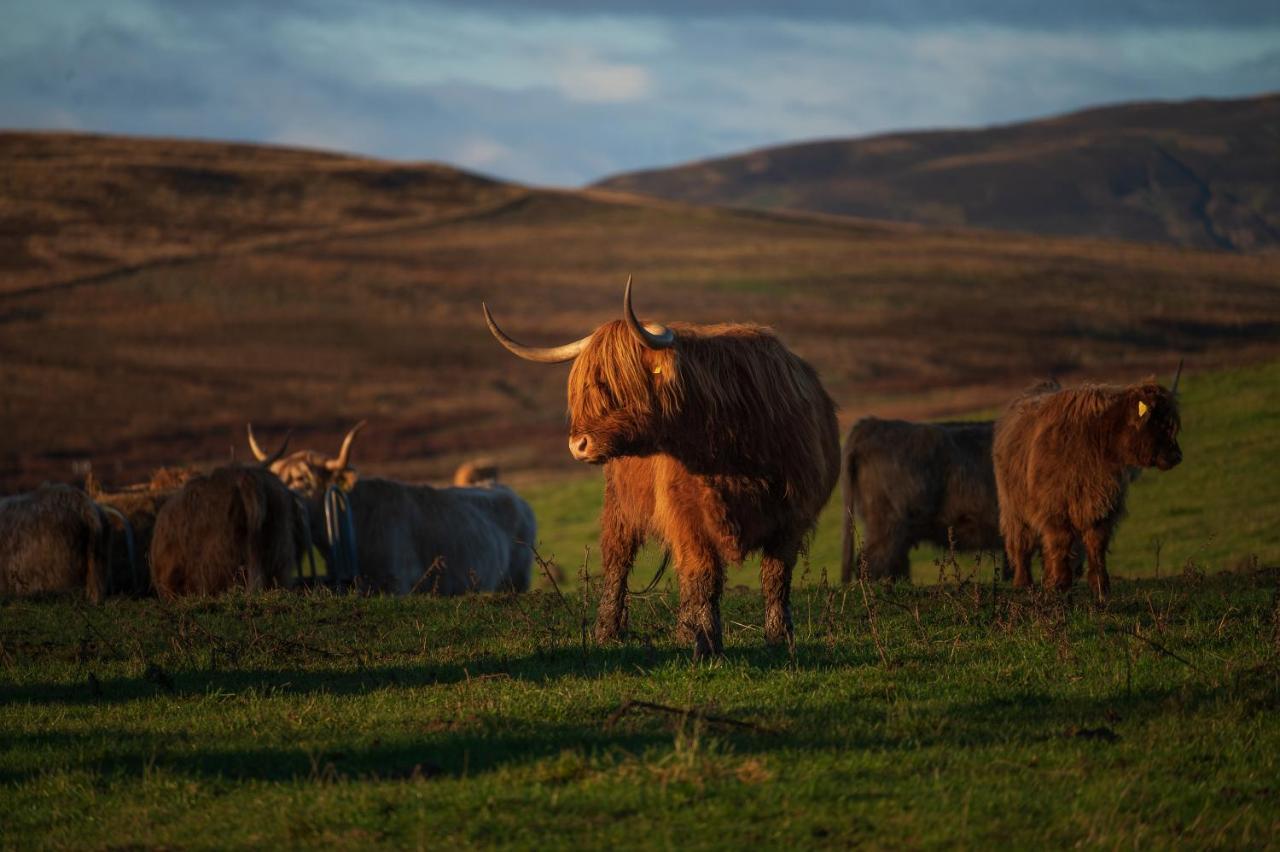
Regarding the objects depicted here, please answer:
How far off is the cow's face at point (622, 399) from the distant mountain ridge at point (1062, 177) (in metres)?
134

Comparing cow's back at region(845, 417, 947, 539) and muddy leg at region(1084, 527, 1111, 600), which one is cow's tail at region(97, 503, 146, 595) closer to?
cow's back at region(845, 417, 947, 539)

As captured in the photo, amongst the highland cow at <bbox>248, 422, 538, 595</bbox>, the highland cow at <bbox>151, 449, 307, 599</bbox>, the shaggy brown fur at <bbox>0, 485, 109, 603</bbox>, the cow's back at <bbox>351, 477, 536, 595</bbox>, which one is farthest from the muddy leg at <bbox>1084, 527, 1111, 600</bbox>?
the shaggy brown fur at <bbox>0, 485, 109, 603</bbox>

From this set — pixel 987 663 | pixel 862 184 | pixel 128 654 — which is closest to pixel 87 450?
pixel 128 654

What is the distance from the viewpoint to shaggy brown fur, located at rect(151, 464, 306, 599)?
12172 mm

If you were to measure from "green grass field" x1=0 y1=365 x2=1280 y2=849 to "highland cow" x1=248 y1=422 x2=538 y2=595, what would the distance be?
541cm

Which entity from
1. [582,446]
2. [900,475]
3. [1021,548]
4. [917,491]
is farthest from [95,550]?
[917,491]

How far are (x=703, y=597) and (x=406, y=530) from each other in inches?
344

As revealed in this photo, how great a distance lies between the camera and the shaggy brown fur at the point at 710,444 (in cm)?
741

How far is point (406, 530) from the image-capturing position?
617 inches

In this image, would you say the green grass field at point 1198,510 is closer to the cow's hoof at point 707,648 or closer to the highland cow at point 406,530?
the highland cow at point 406,530

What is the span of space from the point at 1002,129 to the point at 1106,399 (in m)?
181

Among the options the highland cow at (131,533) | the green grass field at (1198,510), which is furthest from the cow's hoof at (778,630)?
the green grass field at (1198,510)

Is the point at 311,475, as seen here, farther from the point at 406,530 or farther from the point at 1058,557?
the point at 1058,557

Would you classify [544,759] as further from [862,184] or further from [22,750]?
[862,184]
